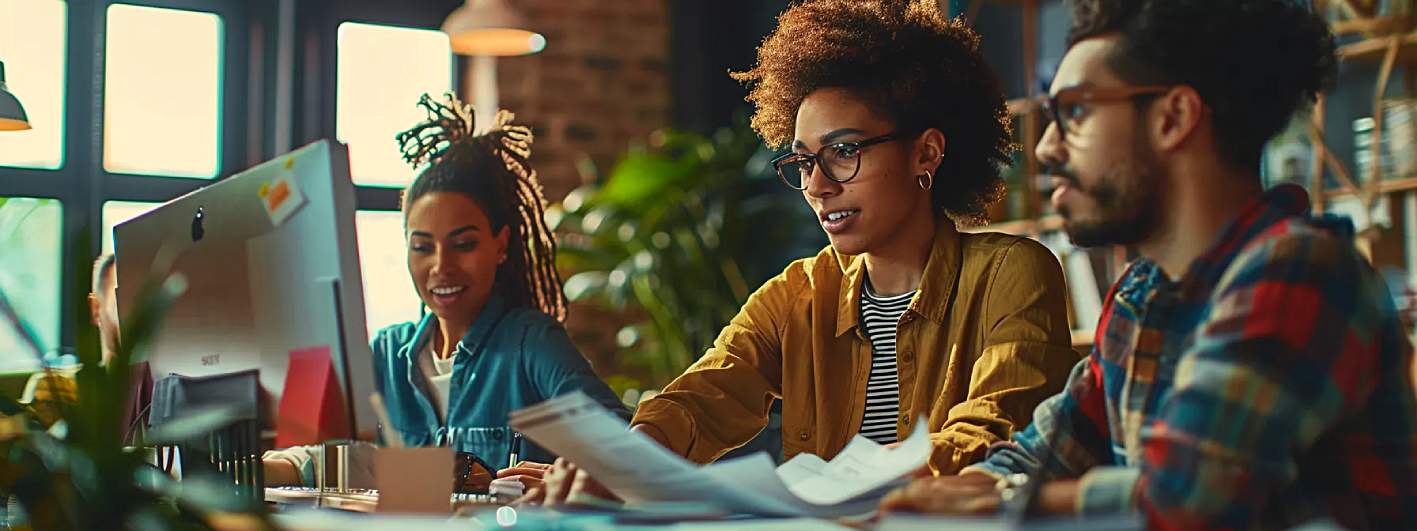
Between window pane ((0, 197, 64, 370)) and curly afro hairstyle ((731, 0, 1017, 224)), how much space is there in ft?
10.1

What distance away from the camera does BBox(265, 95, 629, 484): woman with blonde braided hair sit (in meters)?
2.14

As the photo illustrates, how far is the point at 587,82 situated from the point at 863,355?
329 centimetres

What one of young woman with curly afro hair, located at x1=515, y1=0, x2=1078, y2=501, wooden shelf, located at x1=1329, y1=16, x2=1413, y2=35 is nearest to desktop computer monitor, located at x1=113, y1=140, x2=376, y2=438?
young woman with curly afro hair, located at x1=515, y1=0, x2=1078, y2=501

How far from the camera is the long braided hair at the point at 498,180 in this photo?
7.36 feet

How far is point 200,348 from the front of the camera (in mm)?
1490

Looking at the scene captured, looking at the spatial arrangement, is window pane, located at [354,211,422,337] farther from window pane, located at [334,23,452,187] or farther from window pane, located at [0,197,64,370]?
window pane, located at [0,197,64,370]

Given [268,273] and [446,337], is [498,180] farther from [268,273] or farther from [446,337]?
[268,273]

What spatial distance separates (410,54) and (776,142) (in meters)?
3.13

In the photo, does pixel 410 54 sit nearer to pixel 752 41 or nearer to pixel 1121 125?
pixel 752 41

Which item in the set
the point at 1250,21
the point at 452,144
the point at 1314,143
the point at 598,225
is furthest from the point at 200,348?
the point at 598,225

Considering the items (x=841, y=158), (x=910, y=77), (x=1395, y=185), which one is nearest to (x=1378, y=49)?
(x=1395, y=185)

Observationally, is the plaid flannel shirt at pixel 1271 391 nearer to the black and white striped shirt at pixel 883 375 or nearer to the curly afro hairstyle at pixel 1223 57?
the curly afro hairstyle at pixel 1223 57

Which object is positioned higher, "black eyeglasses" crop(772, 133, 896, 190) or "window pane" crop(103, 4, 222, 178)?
"window pane" crop(103, 4, 222, 178)

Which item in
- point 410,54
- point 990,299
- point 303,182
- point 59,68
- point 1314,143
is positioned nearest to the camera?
point 303,182
